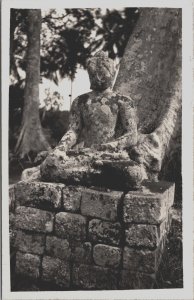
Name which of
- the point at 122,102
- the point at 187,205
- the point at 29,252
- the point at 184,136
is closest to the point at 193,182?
the point at 187,205

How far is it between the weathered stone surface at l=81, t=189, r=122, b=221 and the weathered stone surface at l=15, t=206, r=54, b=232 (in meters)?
0.26

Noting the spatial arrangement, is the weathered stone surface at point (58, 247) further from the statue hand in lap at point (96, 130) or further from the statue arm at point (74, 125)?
the statue arm at point (74, 125)

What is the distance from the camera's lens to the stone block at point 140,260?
2275 millimetres

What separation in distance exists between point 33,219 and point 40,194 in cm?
19

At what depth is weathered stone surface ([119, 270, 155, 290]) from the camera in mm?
2322

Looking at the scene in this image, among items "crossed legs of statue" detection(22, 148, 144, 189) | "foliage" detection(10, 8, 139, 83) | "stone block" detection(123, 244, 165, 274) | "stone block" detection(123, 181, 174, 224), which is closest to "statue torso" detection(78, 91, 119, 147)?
"crossed legs of statue" detection(22, 148, 144, 189)

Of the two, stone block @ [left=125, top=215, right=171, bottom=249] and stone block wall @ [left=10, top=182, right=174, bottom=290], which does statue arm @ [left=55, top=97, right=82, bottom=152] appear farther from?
stone block @ [left=125, top=215, right=171, bottom=249]

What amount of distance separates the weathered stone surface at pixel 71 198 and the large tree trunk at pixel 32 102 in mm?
2976

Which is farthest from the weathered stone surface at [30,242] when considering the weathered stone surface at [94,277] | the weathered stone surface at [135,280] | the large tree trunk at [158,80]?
the large tree trunk at [158,80]

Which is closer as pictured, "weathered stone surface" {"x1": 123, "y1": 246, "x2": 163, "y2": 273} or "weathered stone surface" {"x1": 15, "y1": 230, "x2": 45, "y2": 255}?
"weathered stone surface" {"x1": 123, "y1": 246, "x2": 163, "y2": 273}

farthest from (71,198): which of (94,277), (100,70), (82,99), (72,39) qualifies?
(72,39)

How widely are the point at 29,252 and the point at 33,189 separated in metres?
0.46

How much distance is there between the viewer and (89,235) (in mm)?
2357

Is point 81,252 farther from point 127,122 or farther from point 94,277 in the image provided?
point 127,122
